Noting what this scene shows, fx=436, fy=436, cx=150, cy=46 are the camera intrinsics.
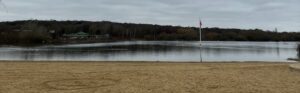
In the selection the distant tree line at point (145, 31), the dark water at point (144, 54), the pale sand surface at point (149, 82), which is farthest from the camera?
the distant tree line at point (145, 31)

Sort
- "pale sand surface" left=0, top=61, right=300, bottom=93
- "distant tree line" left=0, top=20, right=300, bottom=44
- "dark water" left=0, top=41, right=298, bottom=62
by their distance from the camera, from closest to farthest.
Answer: "pale sand surface" left=0, top=61, right=300, bottom=93, "dark water" left=0, top=41, right=298, bottom=62, "distant tree line" left=0, top=20, right=300, bottom=44

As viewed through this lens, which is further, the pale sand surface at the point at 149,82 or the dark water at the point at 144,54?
the dark water at the point at 144,54

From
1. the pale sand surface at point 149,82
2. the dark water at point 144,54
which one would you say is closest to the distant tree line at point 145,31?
the dark water at point 144,54

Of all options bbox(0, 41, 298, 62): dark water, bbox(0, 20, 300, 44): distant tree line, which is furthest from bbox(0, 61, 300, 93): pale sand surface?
bbox(0, 20, 300, 44): distant tree line

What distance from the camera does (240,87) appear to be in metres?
10.2

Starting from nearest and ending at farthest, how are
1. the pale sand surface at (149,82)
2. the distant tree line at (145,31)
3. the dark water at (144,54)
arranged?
the pale sand surface at (149,82) → the dark water at (144,54) → the distant tree line at (145,31)

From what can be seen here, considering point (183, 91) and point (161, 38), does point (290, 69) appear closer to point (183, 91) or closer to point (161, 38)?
point (183, 91)

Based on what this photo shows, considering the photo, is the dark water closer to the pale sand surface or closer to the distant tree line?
the pale sand surface

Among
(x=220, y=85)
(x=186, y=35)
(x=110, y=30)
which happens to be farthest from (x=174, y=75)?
(x=110, y=30)

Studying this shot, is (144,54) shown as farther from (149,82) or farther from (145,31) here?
(145,31)

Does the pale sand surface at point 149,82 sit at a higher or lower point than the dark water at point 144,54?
higher

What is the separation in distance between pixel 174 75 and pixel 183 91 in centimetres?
317

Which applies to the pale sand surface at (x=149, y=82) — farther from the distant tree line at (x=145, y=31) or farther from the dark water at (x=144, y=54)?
the distant tree line at (x=145, y=31)

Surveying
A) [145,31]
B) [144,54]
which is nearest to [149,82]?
[144,54]
